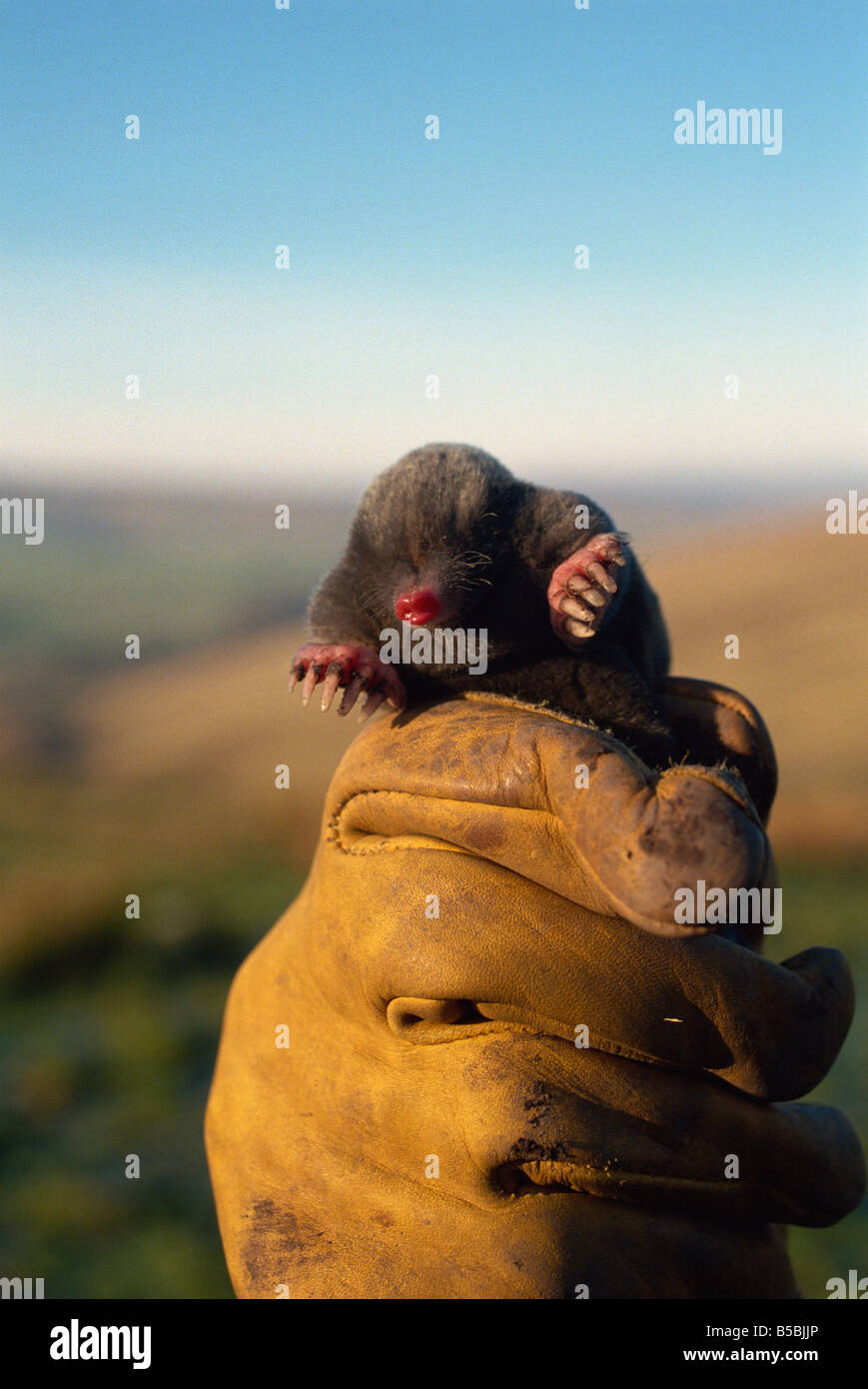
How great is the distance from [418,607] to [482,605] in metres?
0.20

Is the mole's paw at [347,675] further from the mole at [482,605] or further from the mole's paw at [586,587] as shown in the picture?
the mole's paw at [586,587]

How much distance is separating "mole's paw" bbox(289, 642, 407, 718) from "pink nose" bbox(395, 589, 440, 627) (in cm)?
12

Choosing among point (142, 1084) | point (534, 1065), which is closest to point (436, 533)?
point (534, 1065)

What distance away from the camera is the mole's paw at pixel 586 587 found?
7.20 feet

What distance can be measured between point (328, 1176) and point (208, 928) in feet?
20.4

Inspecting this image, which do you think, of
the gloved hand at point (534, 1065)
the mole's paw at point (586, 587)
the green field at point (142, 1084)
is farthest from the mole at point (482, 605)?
the green field at point (142, 1084)

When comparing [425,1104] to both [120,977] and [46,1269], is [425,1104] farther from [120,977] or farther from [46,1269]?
[120,977]

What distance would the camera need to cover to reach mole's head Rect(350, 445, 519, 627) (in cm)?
236

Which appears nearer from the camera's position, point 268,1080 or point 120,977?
point 268,1080

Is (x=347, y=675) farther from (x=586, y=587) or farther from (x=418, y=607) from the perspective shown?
(x=586, y=587)

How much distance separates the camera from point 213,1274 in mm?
4648

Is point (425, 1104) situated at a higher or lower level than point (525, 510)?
lower

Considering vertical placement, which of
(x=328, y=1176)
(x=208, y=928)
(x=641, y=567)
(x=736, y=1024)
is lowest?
(x=208, y=928)

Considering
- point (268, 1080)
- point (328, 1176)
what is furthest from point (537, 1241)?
point (268, 1080)
